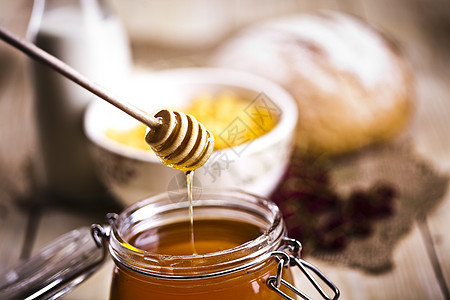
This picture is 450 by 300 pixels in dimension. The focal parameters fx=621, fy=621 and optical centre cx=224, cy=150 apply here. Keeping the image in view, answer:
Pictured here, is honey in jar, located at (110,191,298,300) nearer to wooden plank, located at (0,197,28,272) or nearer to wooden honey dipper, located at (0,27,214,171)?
wooden honey dipper, located at (0,27,214,171)

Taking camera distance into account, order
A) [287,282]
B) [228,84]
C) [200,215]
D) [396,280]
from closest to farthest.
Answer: [287,282] < [200,215] < [396,280] < [228,84]

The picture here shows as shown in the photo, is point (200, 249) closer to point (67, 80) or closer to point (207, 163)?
point (207, 163)

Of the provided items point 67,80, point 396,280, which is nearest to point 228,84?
point 67,80

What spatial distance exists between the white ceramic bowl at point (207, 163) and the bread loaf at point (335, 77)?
0.07 metres

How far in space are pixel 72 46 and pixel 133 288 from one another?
1.94ft

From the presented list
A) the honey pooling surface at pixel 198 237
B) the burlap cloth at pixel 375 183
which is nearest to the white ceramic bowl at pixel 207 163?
the burlap cloth at pixel 375 183

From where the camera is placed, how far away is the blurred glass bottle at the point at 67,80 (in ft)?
3.69

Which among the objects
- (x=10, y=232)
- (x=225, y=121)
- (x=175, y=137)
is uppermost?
(x=175, y=137)

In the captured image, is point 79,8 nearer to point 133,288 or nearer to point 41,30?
point 41,30

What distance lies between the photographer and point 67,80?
1130 mm

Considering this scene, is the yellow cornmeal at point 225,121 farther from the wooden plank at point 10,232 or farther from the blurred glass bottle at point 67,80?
the wooden plank at point 10,232

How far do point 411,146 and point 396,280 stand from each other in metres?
0.47

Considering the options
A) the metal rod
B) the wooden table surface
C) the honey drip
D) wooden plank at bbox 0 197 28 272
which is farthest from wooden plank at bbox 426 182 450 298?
wooden plank at bbox 0 197 28 272

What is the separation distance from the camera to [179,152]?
24.4 inches
